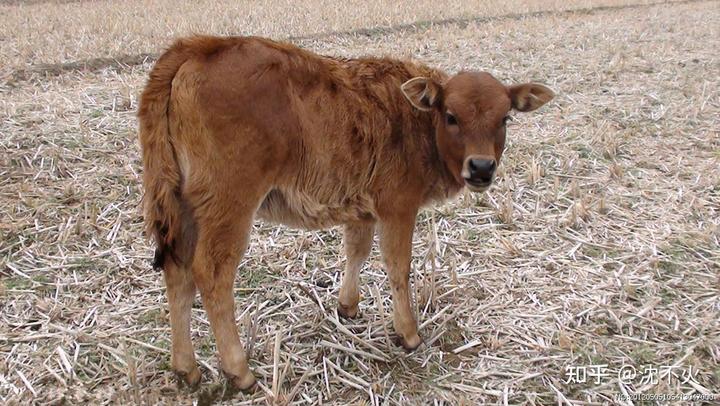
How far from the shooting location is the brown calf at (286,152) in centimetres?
384

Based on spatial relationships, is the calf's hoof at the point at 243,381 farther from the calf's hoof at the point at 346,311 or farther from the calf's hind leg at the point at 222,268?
the calf's hoof at the point at 346,311

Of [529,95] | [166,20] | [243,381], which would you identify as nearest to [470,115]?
A: [529,95]

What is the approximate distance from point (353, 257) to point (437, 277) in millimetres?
961

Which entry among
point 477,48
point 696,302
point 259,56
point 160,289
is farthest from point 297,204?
point 477,48

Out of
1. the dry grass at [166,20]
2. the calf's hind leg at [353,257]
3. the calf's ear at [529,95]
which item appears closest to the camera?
the calf's ear at [529,95]

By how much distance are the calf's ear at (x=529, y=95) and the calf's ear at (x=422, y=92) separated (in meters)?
0.60

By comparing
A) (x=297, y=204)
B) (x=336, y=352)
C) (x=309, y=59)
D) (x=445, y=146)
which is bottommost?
(x=336, y=352)

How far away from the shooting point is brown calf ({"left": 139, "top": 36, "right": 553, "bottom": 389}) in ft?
12.6

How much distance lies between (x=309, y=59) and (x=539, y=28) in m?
14.1

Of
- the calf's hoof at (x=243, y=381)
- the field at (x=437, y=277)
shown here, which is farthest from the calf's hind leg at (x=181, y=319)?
the calf's hoof at (x=243, y=381)

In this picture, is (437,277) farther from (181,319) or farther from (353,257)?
(181,319)

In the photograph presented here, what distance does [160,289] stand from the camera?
517cm

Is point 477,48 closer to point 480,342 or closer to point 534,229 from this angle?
Answer: point 534,229

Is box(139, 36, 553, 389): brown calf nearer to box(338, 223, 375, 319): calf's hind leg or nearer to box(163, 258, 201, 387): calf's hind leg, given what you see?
box(163, 258, 201, 387): calf's hind leg
